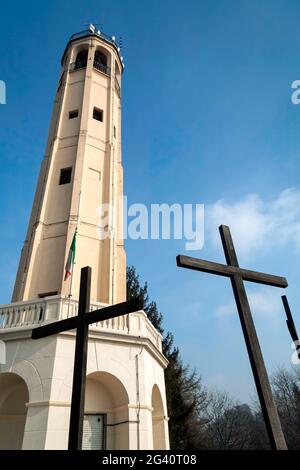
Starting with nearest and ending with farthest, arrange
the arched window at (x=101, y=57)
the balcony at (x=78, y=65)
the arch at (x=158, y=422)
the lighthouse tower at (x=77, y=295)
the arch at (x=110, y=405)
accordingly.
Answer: the lighthouse tower at (x=77, y=295) < the arch at (x=110, y=405) < the arch at (x=158, y=422) < the balcony at (x=78, y=65) < the arched window at (x=101, y=57)

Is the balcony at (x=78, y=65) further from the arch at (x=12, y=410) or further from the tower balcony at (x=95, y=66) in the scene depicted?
the arch at (x=12, y=410)

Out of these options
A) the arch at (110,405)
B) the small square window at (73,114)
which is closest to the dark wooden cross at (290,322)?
the arch at (110,405)

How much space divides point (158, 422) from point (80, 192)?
489 inches

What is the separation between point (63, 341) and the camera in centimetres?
1177

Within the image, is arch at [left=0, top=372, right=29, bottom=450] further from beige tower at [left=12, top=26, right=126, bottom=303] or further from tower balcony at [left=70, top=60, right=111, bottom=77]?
tower balcony at [left=70, top=60, right=111, bottom=77]

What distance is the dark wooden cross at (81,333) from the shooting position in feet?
16.0

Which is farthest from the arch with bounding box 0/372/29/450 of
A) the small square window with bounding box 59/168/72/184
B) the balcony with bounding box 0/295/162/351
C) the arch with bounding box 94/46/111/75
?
the arch with bounding box 94/46/111/75

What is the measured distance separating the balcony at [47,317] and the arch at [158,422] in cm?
310

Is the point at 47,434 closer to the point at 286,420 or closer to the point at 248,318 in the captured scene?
the point at 248,318

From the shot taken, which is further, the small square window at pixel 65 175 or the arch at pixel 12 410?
the small square window at pixel 65 175

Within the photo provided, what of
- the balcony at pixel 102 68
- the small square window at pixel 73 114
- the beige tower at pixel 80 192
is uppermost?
the balcony at pixel 102 68

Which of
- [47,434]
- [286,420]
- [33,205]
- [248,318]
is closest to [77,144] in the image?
[33,205]

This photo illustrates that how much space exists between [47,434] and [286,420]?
4576cm

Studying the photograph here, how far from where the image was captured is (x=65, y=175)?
20594mm
